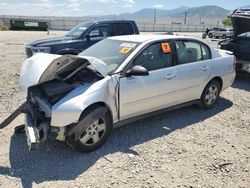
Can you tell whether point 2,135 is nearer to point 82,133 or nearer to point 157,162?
point 82,133

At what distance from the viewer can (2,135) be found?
4555 millimetres

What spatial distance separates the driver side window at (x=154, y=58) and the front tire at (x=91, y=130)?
1.06 m

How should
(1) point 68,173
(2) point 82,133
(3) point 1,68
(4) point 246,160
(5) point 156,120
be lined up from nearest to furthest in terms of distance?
(1) point 68,173 < (2) point 82,133 < (4) point 246,160 < (5) point 156,120 < (3) point 1,68

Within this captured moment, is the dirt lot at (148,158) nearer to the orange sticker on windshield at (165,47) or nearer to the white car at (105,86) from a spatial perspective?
the white car at (105,86)

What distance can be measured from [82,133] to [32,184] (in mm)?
913

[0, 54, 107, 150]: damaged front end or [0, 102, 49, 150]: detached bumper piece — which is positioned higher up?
[0, 54, 107, 150]: damaged front end

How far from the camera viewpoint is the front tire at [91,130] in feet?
12.6

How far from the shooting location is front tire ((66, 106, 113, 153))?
12.6 feet

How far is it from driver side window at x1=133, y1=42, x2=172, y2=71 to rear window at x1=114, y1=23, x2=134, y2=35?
5.56 m

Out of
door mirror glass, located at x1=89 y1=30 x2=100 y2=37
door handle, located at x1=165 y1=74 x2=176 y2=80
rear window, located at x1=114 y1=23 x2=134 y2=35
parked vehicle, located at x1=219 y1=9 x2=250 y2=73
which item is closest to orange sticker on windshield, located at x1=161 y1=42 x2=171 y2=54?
door handle, located at x1=165 y1=74 x2=176 y2=80

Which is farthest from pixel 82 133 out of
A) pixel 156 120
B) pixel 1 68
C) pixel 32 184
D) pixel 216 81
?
pixel 1 68

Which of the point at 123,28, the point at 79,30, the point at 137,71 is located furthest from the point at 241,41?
the point at 137,71

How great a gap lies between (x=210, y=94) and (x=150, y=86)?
1.95 m

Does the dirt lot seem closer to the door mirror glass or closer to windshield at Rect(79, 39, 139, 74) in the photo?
windshield at Rect(79, 39, 139, 74)
